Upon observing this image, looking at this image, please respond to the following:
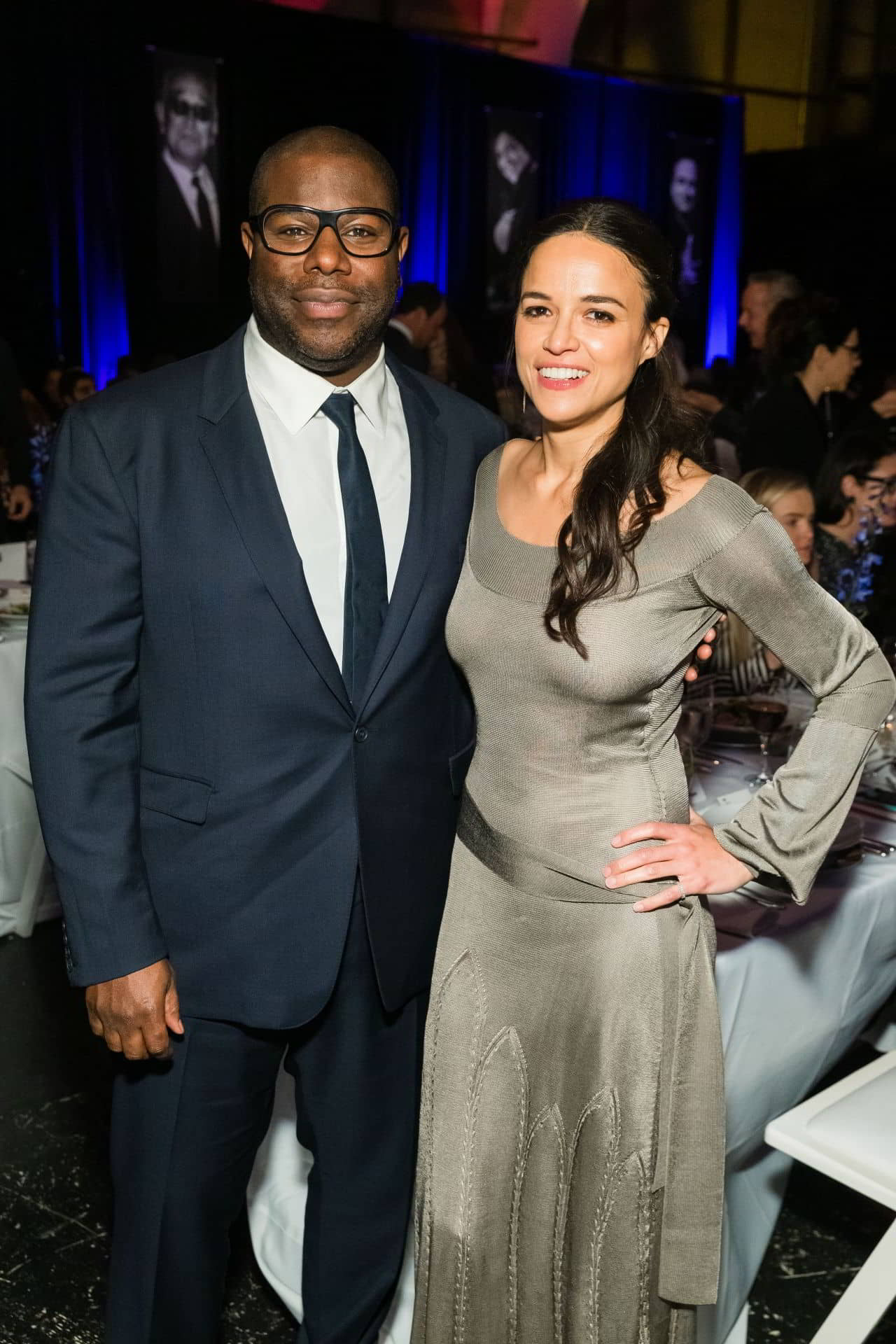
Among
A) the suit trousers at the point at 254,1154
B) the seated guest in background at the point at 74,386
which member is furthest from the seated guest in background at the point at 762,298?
the suit trousers at the point at 254,1154

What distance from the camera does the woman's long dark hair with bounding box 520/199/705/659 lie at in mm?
1593

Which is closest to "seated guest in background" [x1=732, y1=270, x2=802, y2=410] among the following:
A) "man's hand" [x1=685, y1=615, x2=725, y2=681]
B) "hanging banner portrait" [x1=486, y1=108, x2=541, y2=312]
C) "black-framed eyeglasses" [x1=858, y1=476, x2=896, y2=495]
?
"black-framed eyeglasses" [x1=858, y1=476, x2=896, y2=495]

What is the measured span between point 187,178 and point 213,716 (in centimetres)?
852

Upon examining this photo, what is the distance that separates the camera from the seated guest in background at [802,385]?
16.2 feet

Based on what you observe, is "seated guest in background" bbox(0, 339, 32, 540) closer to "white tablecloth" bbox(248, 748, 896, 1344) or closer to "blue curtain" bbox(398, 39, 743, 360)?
"white tablecloth" bbox(248, 748, 896, 1344)

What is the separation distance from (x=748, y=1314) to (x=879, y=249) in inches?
418

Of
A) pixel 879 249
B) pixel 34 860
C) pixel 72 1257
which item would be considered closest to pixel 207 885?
pixel 72 1257


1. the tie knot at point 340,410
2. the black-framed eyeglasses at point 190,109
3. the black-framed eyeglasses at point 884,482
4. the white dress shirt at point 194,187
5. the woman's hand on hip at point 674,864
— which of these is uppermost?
the black-framed eyeglasses at point 190,109

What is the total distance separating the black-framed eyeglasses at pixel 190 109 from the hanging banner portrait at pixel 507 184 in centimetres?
306

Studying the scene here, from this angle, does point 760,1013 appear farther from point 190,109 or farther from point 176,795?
point 190,109

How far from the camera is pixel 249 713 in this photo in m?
1.64

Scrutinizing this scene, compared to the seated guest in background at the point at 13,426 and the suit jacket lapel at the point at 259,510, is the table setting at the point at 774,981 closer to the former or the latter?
the suit jacket lapel at the point at 259,510

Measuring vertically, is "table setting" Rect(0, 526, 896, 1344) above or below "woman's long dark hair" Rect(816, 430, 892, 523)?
below

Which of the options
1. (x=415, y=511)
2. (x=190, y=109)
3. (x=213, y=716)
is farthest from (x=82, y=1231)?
(x=190, y=109)
